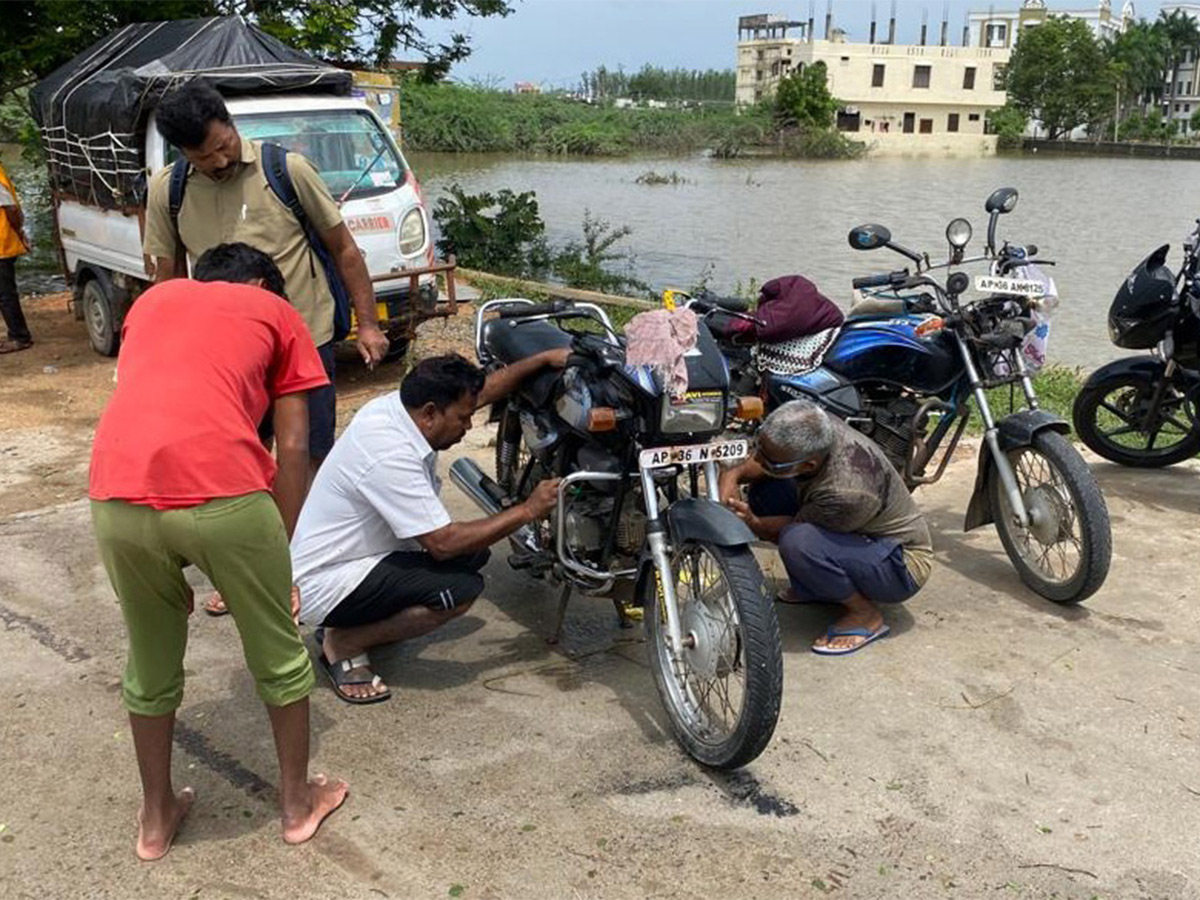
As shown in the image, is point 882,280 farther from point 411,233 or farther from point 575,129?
point 575,129

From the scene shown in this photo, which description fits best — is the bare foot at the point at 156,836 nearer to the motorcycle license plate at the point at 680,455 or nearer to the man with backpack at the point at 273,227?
the man with backpack at the point at 273,227

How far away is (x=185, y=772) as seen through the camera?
2.99m

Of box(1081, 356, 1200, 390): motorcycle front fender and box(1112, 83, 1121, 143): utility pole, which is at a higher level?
box(1112, 83, 1121, 143): utility pole

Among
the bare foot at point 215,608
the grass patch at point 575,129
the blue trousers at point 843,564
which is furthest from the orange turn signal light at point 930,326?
the grass patch at point 575,129

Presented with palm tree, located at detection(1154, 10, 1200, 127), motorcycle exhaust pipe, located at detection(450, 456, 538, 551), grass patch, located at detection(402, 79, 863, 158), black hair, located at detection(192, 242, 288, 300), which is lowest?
motorcycle exhaust pipe, located at detection(450, 456, 538, 551)

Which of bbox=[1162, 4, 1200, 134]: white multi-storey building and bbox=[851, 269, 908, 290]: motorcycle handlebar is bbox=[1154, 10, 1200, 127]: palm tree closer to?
bbox=[1162, 4, 1200, 134]: white multi-storey building

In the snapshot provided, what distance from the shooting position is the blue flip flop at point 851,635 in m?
3.77

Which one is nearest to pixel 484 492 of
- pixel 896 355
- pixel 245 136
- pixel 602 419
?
pixel 602 419

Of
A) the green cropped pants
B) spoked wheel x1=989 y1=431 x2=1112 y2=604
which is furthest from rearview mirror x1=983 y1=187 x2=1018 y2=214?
the green cropped pants

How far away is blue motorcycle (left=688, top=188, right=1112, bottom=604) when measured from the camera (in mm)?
4168

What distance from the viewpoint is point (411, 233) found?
301 inches

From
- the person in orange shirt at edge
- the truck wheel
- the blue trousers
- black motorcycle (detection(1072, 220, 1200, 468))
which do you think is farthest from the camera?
the truck wheel

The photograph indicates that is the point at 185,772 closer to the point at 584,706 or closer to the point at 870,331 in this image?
the point at 584,706

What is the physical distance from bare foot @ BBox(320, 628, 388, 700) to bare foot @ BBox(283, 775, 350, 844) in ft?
1.57
